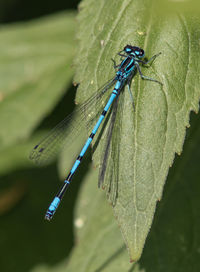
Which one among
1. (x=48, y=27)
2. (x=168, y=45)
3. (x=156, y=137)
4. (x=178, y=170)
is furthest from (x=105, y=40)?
(x=48, y=27)

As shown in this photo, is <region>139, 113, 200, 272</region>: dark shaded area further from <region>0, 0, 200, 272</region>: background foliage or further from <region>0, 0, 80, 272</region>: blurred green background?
<region>0, 0, 80, 272</region>: blurred green background

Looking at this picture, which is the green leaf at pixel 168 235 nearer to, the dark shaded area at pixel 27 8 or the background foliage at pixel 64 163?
the background foliage at pixel 64 163

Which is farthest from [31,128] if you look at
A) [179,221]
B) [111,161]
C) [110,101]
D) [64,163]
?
[111,161]

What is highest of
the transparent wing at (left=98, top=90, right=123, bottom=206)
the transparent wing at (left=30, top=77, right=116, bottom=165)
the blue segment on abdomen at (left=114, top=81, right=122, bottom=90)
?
the blue segment on abdomen at (left=114, top=81, right=122, bottom=90)

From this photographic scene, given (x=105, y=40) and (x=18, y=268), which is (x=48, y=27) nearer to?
(x=105, y=40)

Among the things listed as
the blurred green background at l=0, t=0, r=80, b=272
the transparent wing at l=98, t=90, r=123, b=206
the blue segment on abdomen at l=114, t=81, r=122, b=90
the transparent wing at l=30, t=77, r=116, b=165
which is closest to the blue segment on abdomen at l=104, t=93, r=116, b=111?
the blue segment on abdomen at l=114, t=81, r=122, b=90

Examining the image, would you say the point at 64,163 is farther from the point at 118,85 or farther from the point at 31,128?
the point at 118,85

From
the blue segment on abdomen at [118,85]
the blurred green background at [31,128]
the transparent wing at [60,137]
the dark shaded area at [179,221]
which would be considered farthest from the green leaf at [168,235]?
the blurred green background at [31,128]
